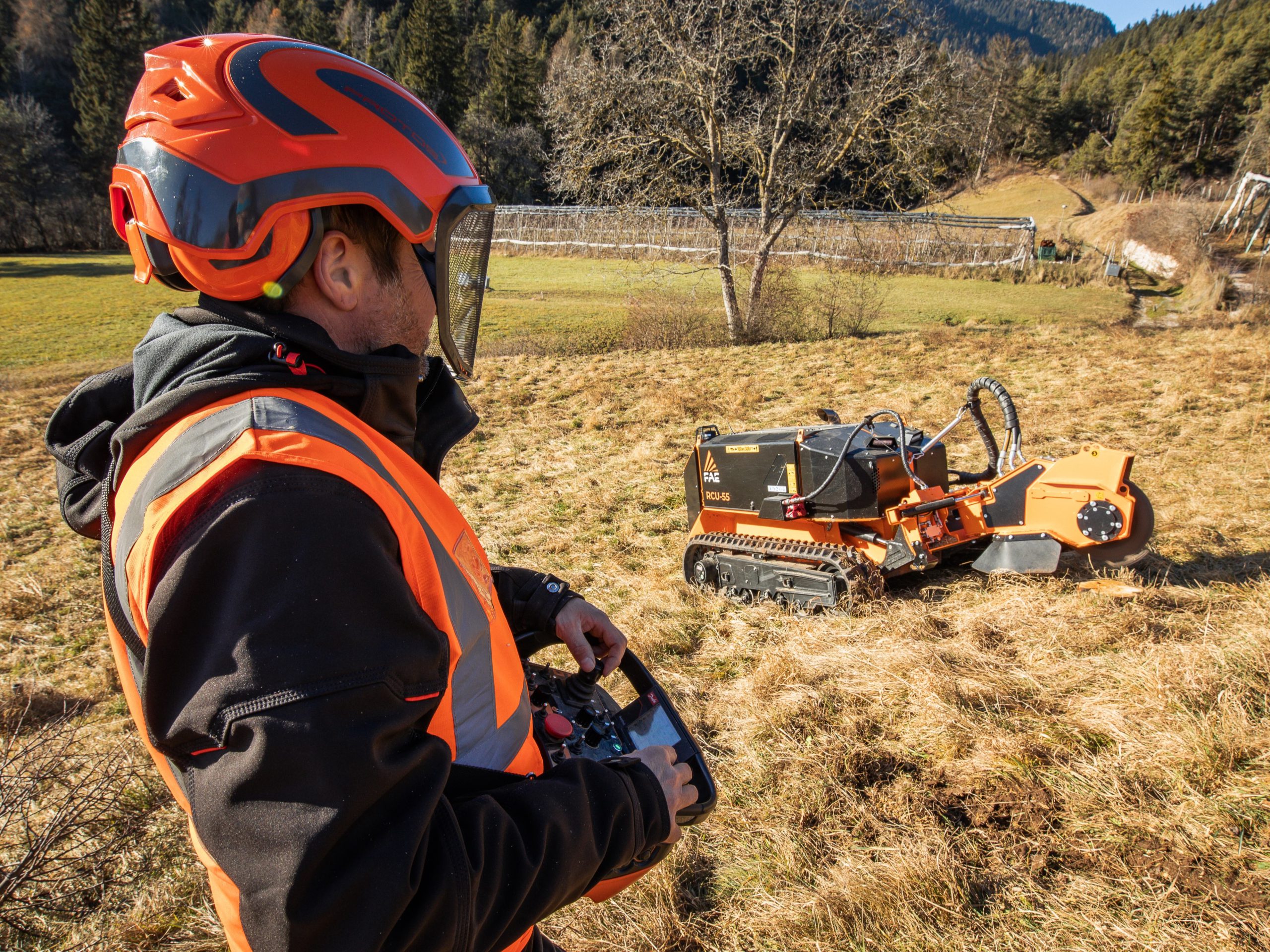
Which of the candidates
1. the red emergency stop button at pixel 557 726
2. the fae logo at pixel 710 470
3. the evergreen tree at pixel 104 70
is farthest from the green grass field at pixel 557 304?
the evergreen tree at pixel 104 70

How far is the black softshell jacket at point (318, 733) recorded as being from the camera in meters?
0.84

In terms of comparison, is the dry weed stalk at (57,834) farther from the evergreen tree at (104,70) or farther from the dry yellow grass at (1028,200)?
the evergreen tree at (104,70)

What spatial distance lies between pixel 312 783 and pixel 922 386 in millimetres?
10950

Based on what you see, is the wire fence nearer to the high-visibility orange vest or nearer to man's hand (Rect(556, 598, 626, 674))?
man's hand (Rect(556, 598, 626, 674))

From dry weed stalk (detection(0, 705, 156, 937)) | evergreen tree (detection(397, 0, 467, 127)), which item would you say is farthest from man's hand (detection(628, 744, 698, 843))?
evergreen tree (detection(397, 0, 467, 127))

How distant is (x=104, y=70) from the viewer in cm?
5928

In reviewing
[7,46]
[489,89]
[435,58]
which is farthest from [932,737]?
[7,46]

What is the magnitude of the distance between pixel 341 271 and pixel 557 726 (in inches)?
39.8

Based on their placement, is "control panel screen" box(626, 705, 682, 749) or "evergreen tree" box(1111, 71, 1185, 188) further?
"evergreen tree" box(1111, 71, 1185, 188)

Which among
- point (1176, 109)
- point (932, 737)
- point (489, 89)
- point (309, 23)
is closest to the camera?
point (932, 737)

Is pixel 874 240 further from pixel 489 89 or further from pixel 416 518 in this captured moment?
pixel 489 89

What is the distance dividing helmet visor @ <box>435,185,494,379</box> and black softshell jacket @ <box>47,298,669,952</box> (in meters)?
0.50

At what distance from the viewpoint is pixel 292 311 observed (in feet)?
4.21

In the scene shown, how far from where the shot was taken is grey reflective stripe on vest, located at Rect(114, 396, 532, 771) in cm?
96
